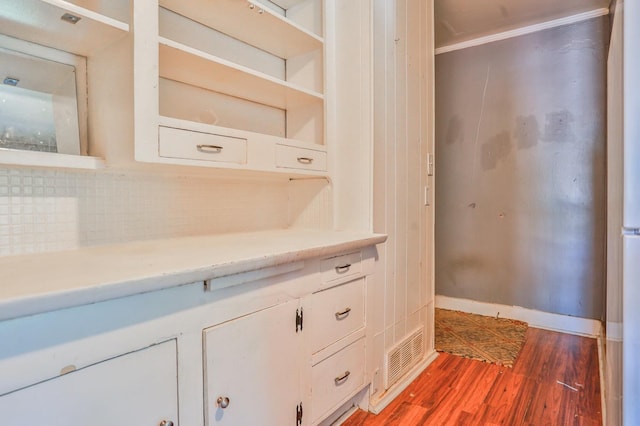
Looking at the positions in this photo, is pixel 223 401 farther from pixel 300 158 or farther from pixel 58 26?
pixel 58 26

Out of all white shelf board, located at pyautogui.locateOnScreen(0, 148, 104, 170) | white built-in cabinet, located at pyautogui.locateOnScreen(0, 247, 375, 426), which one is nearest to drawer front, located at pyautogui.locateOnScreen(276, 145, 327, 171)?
white built-in cabinet, located at pyautogui.locateOnScreen(0, 247, 375, 426)

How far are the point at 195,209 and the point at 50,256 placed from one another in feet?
1.97

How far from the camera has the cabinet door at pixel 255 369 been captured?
1.08 metres

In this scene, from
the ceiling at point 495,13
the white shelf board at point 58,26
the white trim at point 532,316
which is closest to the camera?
the white shelf board at point 58,26

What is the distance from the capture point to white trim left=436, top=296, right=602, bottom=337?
273 centimetres

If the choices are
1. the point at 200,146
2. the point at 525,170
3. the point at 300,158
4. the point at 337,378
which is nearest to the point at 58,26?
the point at 200,146

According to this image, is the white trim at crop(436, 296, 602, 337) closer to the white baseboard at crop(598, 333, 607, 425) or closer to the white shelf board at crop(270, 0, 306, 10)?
the white baseboard at crop(598, 333, 607, 425)

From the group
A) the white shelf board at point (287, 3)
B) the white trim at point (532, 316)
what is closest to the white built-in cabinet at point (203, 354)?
the white shelf board at point (287, 3)

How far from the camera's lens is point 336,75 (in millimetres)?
1905

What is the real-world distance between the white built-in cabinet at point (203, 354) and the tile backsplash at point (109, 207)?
1.93 feet

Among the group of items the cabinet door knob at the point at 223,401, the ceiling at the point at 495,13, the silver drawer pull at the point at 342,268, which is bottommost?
the cabinet door knob at the point at 223,401

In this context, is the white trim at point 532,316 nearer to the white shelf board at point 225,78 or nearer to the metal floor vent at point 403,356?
the metal floor vent at point 403,356

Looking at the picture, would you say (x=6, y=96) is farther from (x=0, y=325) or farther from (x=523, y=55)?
(x=523, y=55)

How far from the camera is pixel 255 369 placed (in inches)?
47.1
